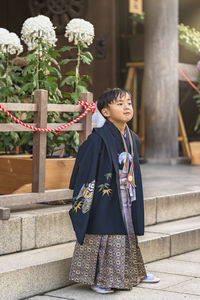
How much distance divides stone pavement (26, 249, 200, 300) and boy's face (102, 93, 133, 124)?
3.52ft

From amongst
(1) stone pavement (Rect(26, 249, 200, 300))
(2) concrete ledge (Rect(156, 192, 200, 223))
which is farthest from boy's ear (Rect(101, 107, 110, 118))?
(2) concrete ledge (Rect(156, 192, 200, 223))

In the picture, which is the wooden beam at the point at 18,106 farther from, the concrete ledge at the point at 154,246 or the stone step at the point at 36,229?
the concrete ledge at the point at 154,246

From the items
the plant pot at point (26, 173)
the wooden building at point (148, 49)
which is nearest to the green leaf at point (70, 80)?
the plant pot at point (26, 173)

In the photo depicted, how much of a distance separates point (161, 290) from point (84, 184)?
834mm

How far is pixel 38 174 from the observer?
4586 millimetres

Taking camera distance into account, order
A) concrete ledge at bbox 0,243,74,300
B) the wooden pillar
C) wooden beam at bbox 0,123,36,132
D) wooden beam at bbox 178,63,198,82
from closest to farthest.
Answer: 1. concrete ledge at bbox 0,243,74,300
2. wooden beam at bbox 0,123,36,132
3. the wooden pillar
4. wooden beam at bbox 178,63,198,82

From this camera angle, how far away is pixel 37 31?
502 cm

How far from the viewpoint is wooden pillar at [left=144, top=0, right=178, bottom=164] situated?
29.3 ft

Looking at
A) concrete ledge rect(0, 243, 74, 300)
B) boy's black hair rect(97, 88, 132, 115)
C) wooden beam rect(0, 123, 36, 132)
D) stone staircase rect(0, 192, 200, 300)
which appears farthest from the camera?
wooden beam rect(0, 123, 36, 132)

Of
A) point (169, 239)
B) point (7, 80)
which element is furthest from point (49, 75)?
point (169, 239)

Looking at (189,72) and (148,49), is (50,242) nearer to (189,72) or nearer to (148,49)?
(148,49)

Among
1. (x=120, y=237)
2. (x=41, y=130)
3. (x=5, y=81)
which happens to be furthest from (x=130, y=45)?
(x=120, y=237)

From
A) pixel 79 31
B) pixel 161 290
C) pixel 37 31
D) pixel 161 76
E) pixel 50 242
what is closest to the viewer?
pixel 161 290

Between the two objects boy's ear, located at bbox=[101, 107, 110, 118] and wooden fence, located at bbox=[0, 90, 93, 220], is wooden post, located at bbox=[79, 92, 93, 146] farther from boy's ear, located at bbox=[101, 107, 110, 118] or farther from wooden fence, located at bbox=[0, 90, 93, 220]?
boy's ear, located at bbox=[101, 107, 110, 118]
